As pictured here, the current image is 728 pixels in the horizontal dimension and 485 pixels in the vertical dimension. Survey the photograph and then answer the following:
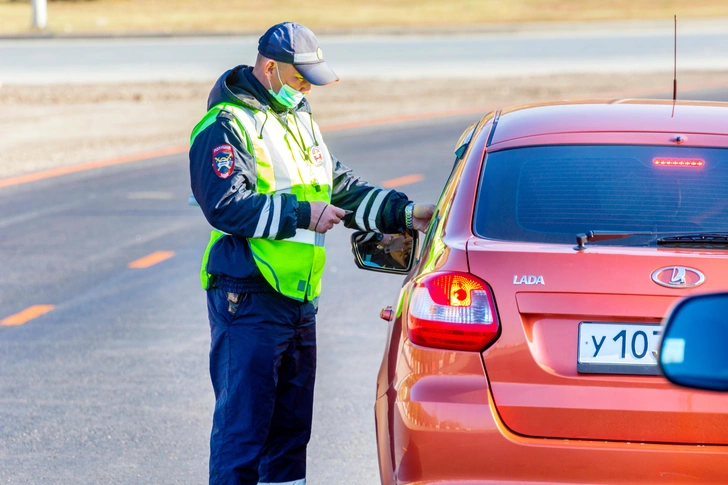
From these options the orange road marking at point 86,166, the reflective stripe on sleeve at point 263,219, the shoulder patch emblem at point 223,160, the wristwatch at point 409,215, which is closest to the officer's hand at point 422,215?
the wristwatch at point 409,215

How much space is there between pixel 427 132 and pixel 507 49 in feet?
54.3

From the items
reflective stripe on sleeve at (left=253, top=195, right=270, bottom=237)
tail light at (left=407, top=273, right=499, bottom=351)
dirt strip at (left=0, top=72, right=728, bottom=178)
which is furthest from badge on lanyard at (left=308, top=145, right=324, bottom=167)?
dirt strip at (left=0, top=72, right=728, bottom=178)

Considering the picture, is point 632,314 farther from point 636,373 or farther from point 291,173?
point 291,173

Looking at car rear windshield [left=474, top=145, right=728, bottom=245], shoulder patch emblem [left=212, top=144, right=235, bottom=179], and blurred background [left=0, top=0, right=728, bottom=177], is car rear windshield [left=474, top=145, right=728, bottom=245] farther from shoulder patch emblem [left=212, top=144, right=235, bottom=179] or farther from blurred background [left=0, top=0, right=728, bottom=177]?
blurred background [left=0, top=0, right=728, bottom=177]

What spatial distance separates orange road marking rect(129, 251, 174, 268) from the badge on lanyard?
4.94 m

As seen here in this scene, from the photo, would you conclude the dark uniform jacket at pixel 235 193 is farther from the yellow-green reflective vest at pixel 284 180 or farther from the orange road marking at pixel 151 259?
the orange road marking at pixel 151 259

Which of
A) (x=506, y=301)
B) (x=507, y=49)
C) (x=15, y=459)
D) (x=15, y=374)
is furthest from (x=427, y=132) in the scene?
(x=507, y=49)

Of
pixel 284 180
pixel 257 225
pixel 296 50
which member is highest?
pixel 296 50

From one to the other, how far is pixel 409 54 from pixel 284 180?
2780 centimetres

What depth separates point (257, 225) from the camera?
12.7 feet

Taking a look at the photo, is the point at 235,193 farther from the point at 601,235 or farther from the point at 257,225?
the point at 601,235

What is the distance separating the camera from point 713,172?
3631mm

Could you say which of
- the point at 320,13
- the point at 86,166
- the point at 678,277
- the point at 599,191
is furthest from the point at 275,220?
the point at 320,13

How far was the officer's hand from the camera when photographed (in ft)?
14.6
